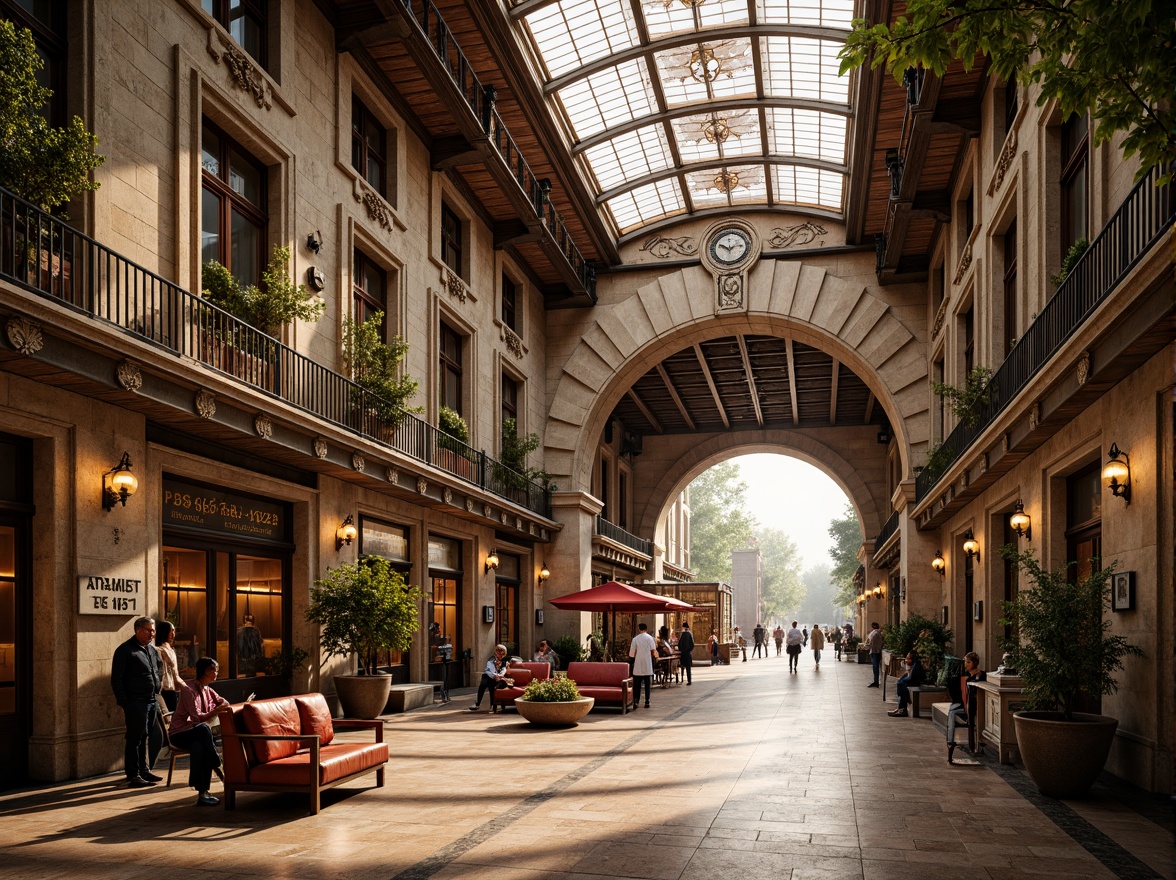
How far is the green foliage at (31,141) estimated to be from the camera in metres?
8.38

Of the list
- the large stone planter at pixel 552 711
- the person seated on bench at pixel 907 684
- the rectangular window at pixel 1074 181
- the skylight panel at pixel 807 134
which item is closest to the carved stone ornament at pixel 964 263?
the skylight panel at pixel 807 134

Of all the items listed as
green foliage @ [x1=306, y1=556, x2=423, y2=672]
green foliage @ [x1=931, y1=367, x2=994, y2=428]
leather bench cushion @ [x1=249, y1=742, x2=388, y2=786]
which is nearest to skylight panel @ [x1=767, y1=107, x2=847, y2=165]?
green foliage @ [x1=931, y1=367, x2=994, y2=428]

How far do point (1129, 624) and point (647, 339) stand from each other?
1872 centimetres

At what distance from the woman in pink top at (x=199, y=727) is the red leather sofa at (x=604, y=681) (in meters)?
8.53

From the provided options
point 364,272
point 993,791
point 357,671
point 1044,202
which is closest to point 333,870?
point 993,791

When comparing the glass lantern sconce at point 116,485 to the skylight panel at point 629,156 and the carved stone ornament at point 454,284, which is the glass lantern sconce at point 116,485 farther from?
the skylight panel at point 629,156

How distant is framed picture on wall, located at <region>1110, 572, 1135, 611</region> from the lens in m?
9.71

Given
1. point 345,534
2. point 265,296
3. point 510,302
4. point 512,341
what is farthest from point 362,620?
point 510,302

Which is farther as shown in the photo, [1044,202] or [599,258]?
[599,258]

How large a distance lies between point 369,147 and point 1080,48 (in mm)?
14392

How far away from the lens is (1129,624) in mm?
9914

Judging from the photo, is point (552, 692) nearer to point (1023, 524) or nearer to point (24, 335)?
point (1023, 524)

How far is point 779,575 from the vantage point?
4702 inches

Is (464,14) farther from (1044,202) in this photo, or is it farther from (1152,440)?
(1152,440)
